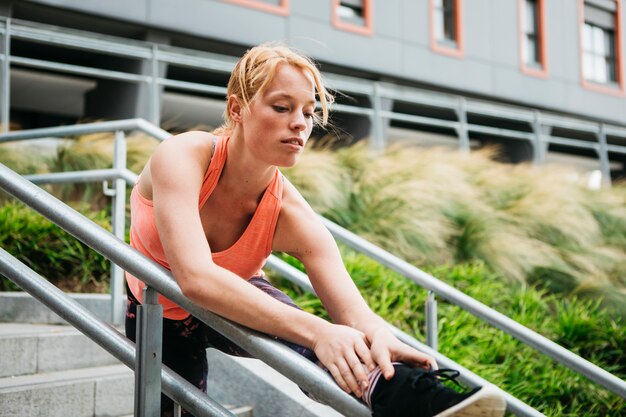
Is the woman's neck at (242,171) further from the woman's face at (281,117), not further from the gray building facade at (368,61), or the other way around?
the gray building facade at (368,61)

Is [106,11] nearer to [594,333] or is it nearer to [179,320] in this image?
[594,333]

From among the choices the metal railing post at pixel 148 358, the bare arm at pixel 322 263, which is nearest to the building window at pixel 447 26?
the bare arm at pixel 322 263

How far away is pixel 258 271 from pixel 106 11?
9.23 metres

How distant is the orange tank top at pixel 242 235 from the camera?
183cm

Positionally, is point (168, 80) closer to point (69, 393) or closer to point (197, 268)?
point (69, 393)

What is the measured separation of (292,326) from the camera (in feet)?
4.96

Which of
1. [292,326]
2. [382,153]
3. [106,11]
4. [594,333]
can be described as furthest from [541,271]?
[106,11]

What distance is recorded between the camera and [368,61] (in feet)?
43.3

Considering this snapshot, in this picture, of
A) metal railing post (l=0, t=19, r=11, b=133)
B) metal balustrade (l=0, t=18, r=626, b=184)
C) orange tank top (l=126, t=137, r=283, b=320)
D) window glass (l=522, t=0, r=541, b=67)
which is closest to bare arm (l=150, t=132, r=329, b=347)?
orange tank top (l=126, t=137, r=283, b=320)

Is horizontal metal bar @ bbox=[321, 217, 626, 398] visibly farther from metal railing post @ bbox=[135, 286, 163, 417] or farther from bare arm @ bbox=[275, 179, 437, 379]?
metal railing post @ bbox=[135, 286, 163, 417]

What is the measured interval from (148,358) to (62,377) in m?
1.48

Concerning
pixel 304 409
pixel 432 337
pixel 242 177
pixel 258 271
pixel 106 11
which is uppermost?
pixel 106 11

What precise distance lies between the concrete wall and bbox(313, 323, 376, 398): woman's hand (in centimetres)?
907

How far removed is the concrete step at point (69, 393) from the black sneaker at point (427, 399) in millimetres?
1708
